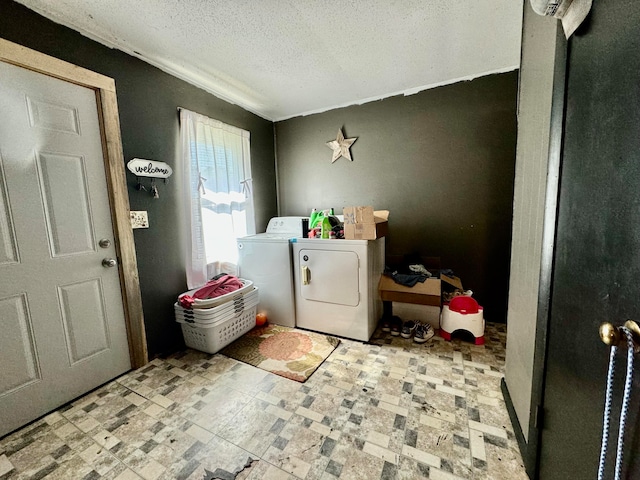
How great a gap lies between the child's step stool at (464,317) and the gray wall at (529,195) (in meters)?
0.70

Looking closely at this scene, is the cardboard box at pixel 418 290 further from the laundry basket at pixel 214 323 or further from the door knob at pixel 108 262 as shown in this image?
the door knob at pixel 108 262

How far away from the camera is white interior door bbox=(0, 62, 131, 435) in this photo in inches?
53.6

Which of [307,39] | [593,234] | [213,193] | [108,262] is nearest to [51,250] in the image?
[108,262]

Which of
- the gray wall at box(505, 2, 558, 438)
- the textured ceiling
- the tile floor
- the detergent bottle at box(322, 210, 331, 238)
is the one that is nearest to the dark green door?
the gray wall at box(505, 2, 558, 438)

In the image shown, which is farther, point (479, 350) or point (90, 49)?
point (479, 350)

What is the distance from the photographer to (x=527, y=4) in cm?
117

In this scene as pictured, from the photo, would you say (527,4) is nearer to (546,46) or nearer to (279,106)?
(546,46)

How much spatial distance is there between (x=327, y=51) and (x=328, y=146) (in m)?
1.16

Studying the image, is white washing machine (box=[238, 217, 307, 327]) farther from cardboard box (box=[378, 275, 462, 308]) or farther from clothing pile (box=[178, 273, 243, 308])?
cardboard box (box=[378, 275, 462, 308])

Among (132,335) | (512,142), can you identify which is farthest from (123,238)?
(512,142)

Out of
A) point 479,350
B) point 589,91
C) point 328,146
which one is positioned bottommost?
point 479,350

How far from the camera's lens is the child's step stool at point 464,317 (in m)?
2.08

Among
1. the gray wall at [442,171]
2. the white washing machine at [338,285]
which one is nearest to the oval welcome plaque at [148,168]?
the white washing machine at [338,285]

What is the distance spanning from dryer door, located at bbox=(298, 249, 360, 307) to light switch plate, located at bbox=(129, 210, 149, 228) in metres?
1.28
